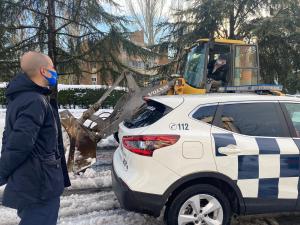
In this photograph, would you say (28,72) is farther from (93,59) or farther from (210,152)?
(93,59)

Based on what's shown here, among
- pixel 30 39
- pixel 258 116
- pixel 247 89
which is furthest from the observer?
pixel 30 39

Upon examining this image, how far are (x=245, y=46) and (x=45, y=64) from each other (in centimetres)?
646

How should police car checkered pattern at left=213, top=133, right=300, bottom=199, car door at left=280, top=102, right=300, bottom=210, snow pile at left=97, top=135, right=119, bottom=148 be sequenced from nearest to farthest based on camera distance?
police car checkered pattern at left=213, top=133, right=300, bottom=199, car door at left=280, top=102, right=300, bottom=210, snow pile at left=97, top=135, right=119, bottom=148

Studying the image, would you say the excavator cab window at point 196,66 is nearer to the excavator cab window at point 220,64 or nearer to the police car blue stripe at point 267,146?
the excavator cab window at point 220,64

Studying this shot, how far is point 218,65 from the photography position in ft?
27.0

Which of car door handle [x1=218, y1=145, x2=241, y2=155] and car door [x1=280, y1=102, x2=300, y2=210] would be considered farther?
car door [x1=280, y1=102, x2=300, y2=210]

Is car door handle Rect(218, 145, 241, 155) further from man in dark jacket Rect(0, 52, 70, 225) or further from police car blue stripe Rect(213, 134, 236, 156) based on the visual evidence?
man in dark jacket Rect(0, 52, 70, 225)

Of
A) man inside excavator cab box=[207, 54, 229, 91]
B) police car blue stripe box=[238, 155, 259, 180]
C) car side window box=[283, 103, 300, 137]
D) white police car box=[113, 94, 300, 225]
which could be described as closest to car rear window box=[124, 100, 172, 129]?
white police car box=[113, 94, 300, 225]

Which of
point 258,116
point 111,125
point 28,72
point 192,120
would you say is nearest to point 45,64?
point 28,72

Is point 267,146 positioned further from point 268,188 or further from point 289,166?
point 268,188

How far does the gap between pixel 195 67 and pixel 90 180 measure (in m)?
3.81

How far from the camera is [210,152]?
3787 mm

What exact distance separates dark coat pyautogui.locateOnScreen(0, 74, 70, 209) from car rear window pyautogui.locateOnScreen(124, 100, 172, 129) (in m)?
1.45

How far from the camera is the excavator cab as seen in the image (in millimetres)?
7957
